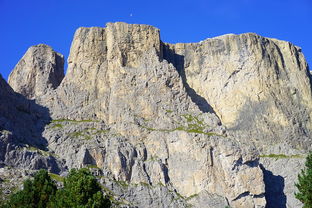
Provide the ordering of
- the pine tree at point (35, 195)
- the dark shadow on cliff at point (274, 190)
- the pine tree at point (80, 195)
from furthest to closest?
the dark shadow on cliff at point (274, 190) < the pine tree at point (35, 195) < the pine tree at point (80, 195)

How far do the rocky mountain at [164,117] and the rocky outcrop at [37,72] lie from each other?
382mm

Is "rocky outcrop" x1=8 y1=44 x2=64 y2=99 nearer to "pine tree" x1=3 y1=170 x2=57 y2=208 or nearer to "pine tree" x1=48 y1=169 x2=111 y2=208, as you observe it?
"pine tree" x1=3 y1=170 x2=57 y2=208

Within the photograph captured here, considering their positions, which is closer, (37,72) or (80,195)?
(80,195)

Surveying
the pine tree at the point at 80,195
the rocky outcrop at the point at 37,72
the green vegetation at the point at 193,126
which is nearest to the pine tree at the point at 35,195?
the pine tree at the point at 80,195

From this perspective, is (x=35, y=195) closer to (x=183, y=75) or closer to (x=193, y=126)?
(x=193, y=126)

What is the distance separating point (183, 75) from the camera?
176 meters

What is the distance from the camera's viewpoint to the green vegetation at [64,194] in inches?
3145

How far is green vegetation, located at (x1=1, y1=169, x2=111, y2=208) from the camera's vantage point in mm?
79875

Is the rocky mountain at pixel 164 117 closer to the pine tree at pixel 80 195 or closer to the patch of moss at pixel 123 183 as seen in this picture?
the patch of moss at pixel 123 183

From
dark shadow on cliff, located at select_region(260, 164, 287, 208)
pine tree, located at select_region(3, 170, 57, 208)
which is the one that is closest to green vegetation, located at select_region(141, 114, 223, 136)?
dark shadow on cliff, located at select_region(260, 164, 287, 208)

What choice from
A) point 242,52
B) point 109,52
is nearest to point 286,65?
point 242,52

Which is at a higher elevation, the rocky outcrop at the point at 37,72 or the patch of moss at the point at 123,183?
the rocky outcrop at the point at 37,72

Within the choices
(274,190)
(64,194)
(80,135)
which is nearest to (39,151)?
(80,135)

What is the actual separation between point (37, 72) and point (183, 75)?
1901 inches
